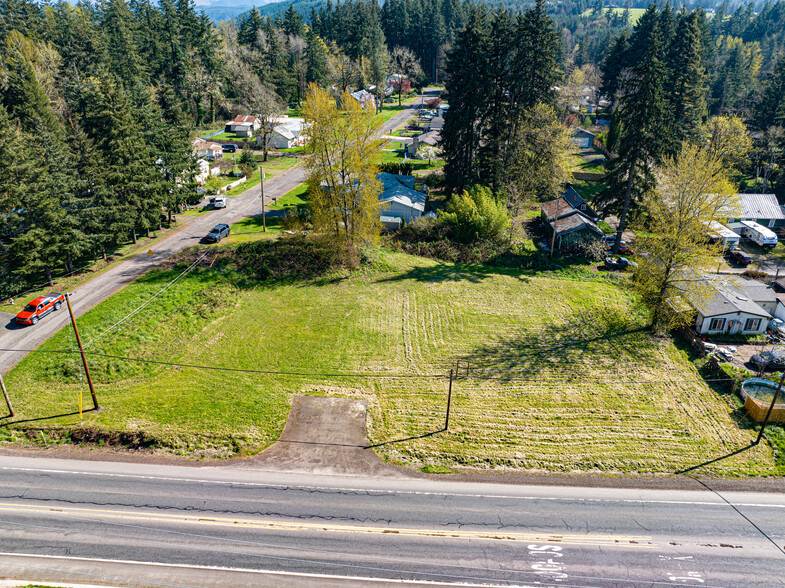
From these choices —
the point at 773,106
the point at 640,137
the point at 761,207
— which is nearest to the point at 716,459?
the point at 640,137

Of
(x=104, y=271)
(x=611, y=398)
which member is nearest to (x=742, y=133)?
(x=611, y=398)

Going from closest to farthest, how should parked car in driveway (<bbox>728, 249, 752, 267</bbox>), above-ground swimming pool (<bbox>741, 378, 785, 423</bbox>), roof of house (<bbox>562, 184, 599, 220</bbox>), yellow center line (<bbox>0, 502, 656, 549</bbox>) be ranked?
yellow center line (<bbox>0, 502, 656, 549</bbox>) → above-ground swimming pool (<bbox>741, 378, 785, 423</bbox>) → parked car in driveway (<bbox>728, 249, 752, 267</bbox>) → roof of house (<bbox>562, 184, 599, 220</bbox>)

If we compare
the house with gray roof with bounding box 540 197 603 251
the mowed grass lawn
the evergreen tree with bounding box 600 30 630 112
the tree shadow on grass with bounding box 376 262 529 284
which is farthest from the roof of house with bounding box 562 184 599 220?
the evergreen tree with bounding box 600 30 630 112

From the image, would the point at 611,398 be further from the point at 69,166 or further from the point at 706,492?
the point at 69,166

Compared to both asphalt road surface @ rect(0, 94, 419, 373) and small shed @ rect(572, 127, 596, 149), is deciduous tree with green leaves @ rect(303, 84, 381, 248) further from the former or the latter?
small shed @ rect(572, 127, 596, 149)

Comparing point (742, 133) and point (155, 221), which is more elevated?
point (742, 133)

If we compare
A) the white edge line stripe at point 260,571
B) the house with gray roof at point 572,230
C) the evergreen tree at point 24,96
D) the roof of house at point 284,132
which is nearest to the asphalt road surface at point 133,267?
the white edge line stripe at point 260,571
